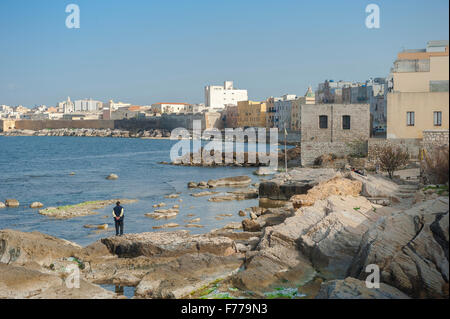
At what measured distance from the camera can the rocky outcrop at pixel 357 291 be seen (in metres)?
7.32

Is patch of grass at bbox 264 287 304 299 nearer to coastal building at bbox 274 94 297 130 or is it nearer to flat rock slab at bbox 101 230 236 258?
flat rock slab at bbox 101 230 236 258

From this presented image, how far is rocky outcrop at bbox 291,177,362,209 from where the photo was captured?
52.8 ft

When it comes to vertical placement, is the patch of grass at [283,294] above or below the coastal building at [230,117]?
below

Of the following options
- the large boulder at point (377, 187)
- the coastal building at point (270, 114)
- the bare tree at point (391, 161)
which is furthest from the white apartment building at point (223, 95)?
the large boulder at point (377, 187)

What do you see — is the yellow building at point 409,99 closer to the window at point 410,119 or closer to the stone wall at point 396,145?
→ the window at point 410,119

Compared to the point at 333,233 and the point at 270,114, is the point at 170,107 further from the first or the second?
the point at 333,233

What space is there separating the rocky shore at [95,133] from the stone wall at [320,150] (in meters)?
84.8

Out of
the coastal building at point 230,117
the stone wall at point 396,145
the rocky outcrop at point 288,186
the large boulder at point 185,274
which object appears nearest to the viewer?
the large boulder at point 185,274

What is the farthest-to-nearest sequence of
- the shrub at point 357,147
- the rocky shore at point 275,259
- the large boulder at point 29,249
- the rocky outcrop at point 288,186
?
1. the shrub at point 357,147
2. the rocky outcrop at point 288,186
3. the large boulder at point 29,249
4. the rocky shore at point 275,259

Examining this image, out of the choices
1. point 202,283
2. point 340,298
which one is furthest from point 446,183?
point 202,283

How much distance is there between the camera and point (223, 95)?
155875 millimetres

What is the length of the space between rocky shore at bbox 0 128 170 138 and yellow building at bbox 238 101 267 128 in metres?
22.2

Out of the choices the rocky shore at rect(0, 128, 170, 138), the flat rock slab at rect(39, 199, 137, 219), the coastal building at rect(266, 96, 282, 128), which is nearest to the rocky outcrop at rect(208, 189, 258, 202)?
the flat rock slab at rect(39, 199, 137, 219)

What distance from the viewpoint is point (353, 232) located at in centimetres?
1064
